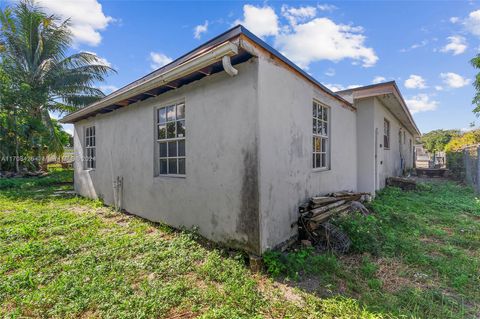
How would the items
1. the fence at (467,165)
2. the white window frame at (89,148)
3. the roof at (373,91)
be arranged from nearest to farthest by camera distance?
1. the roof at (373,91)
2. the white window frame at (89,148)
3. the fence at (467,165)

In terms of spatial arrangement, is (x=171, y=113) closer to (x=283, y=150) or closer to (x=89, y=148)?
(x=283, y=150)

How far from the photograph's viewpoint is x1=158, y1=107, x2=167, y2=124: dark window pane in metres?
4.74

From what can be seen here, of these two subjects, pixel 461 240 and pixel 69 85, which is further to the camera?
pixel 69 85

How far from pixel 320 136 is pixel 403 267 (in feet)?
9.15

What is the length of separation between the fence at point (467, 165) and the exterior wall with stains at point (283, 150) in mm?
7300

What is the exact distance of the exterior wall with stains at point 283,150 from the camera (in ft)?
10.5

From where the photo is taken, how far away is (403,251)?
11.5 feet

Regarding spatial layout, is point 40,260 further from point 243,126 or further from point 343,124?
point 343,124

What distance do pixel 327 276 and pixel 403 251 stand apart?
160cm

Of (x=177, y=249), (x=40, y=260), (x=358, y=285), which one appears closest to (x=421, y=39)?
(x=358, y=285)

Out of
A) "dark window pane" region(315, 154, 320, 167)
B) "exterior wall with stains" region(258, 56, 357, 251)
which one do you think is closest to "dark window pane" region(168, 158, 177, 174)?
"exterior wall with stains" region(258, 56, 357, 251)

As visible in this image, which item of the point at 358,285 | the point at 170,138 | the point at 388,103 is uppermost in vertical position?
the point at 388,103

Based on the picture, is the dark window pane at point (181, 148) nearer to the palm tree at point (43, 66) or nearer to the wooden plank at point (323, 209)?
the wooden plank at point (323, 209)

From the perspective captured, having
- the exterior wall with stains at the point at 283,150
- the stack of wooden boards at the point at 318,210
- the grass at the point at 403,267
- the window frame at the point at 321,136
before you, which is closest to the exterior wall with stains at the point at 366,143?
the grass at the point at 403,267
